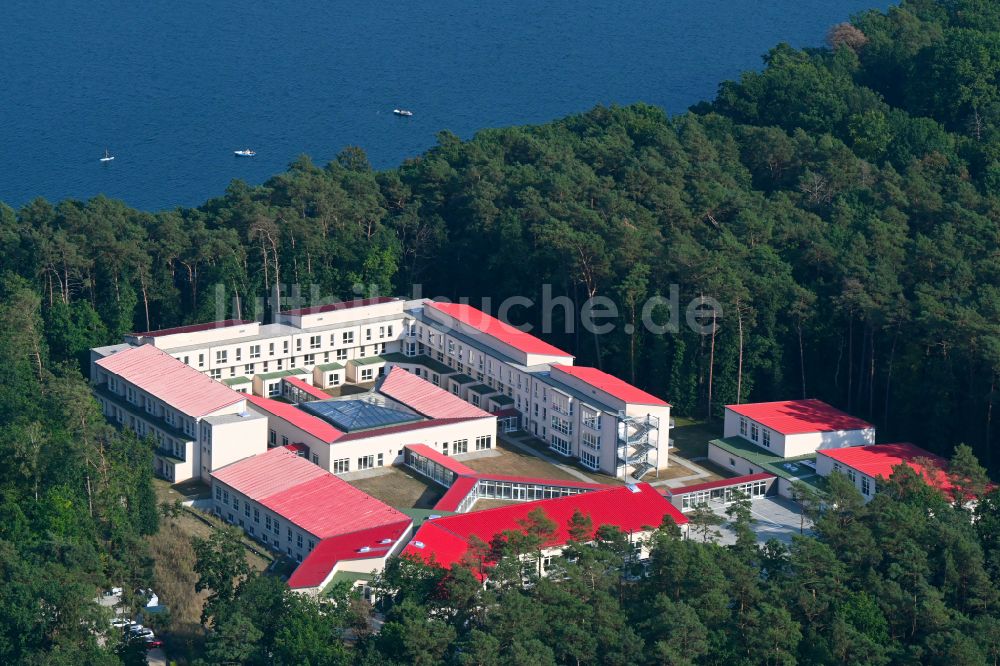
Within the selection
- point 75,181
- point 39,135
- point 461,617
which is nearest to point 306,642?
point 461,617

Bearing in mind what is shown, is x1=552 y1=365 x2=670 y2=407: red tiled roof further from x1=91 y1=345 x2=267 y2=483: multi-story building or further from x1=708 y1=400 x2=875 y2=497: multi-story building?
x1=91 y1=345 x2=267 y2=483: multi-story building

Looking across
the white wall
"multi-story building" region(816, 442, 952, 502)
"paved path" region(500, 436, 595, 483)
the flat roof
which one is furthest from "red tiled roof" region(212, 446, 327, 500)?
"multi-story building" region(816, 442, 952, 502)

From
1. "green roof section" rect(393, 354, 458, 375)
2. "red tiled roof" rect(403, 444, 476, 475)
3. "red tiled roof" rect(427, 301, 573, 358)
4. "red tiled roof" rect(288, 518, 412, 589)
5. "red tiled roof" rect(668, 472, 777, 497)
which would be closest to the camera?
"red tiled roof" rect(288, 518, 412, 589)

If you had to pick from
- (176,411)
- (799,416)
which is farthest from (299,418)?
(799,416)

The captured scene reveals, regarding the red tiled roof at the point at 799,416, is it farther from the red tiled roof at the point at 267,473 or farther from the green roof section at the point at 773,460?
the red tiled roof at the point at 267,473

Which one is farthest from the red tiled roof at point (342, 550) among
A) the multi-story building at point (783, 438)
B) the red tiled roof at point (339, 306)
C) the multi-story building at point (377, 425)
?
the red tiled roof at point (339, 306)

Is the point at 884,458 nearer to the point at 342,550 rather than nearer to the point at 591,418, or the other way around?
the point at 591,418
